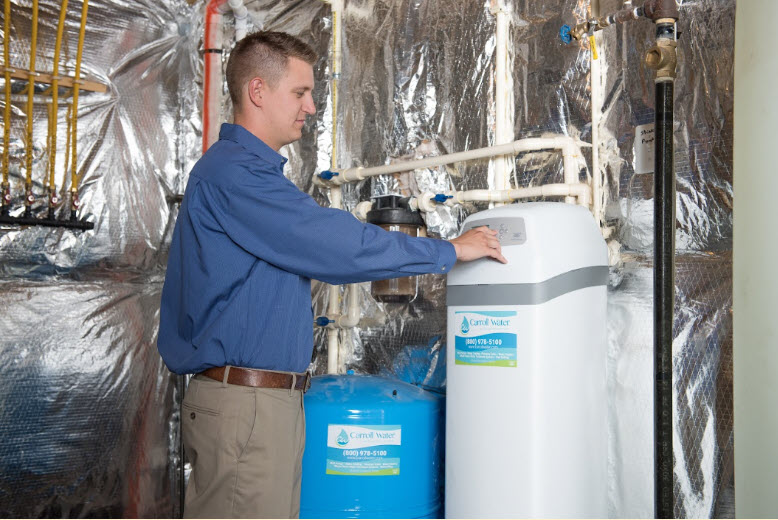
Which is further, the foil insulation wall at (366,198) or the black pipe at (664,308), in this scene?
the foil insulation wall at (366,198)

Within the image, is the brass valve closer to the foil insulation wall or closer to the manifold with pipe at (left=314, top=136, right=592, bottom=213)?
the foil insulation wall

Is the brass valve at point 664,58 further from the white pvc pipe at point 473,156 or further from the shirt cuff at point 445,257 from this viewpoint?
the shirt cuff at point 445,257

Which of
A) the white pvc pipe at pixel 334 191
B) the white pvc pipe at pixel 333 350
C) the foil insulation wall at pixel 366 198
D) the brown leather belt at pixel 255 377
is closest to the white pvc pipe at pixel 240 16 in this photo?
the foil insulation wall at pixel 366 198

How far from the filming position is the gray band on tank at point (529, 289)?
5.45 ft

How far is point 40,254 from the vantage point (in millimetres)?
2699

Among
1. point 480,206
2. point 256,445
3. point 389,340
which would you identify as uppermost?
point 480,206

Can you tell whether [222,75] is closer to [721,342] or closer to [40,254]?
[40,254]

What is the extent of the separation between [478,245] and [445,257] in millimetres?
108

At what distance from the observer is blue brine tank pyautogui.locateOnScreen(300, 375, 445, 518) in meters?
1.94

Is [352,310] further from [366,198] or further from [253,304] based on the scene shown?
[253,304]

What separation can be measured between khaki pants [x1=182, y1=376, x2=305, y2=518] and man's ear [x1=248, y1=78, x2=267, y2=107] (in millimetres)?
658

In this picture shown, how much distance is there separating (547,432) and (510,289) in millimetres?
334

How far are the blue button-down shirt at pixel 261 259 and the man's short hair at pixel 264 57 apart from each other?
21 cm

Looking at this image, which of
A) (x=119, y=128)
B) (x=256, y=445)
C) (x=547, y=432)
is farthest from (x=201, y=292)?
(x=119, y=128)
